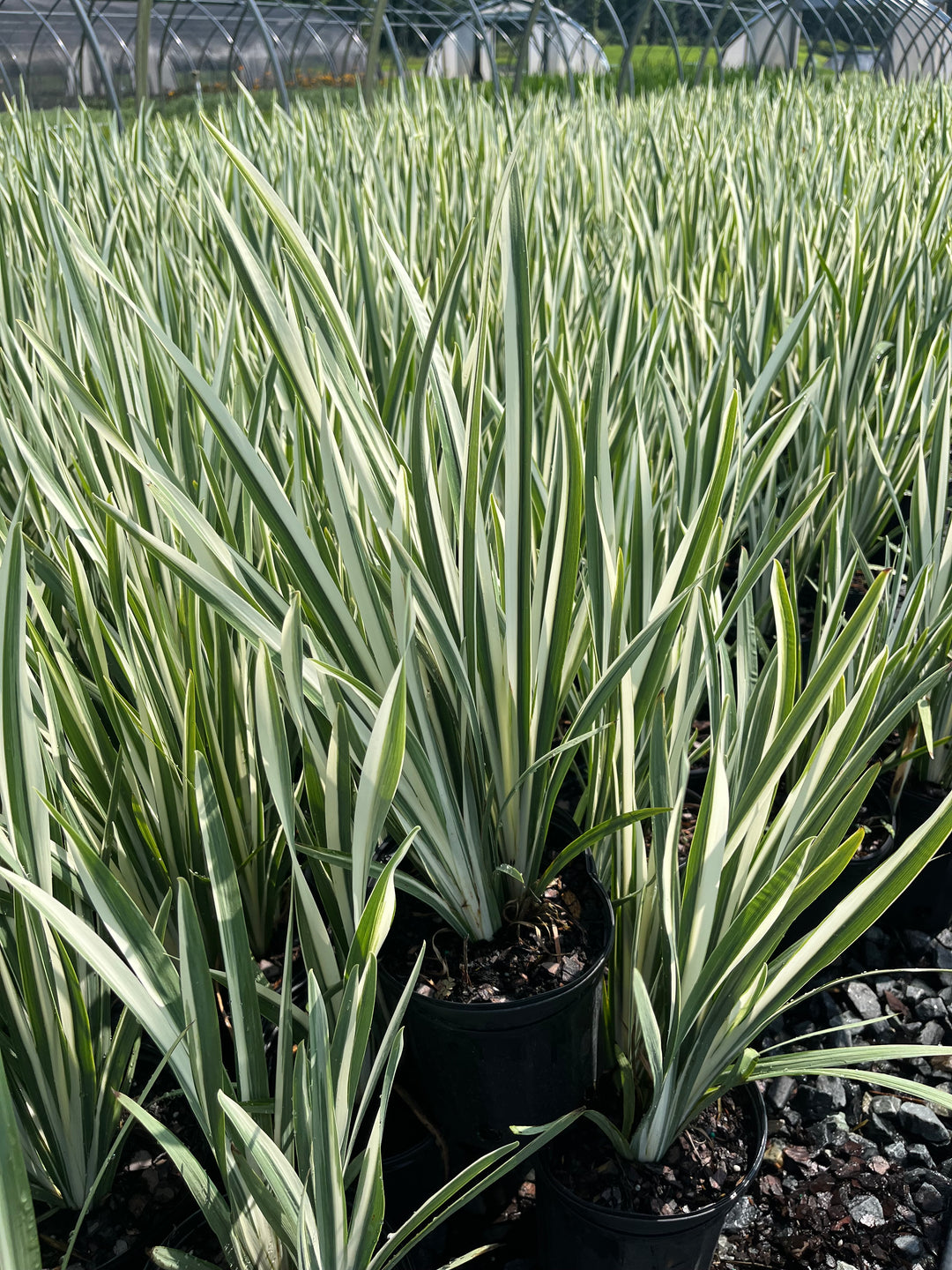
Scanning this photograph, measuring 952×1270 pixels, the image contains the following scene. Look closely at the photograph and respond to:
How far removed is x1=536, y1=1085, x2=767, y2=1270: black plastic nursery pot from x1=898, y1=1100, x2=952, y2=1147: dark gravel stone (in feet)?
0.89

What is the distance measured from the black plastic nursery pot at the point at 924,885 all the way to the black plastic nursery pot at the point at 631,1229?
1.45ft

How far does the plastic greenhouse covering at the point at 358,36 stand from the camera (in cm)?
730

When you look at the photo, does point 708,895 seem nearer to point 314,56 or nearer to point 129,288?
point 129,288

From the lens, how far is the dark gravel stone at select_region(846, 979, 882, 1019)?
2.92 feet

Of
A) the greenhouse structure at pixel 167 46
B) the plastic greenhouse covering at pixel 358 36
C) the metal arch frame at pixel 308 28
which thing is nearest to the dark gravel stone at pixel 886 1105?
the plastic greenhouse covering at pixel 358 36

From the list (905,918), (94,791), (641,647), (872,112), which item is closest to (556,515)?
(641,647)

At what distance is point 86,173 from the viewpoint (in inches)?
71.1

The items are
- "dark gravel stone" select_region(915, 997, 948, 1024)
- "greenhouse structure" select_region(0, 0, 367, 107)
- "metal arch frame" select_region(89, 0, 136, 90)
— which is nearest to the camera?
"dark gravel stone" select_region(915, 997, 948, 1024)

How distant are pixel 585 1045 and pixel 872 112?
13.3 feet

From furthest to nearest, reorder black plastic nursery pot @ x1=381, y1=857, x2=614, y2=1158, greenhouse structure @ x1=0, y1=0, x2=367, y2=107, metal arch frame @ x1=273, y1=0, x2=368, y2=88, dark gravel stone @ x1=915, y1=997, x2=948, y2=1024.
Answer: metal arch frame @ x1=273, y1=0, x2=368, y2=88, greenhouse structure @ x1=0, y1=0, x2=367, y2=107, dark gravel stone @ x1=915, y1=997, x2=948, y2=1024, black plastic nursery pot @ x1=381, y1=857, x2=614, y2=1158

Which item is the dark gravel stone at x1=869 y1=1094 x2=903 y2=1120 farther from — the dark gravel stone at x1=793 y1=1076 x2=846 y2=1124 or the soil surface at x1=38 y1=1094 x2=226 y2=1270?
the soil surface at x1=38 y1=1094 x2=226 y2=1270

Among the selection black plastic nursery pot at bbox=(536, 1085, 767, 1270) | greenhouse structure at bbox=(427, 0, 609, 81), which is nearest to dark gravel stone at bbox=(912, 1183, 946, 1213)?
black plastic nursery pot at bbox=(536, 1085, 767, 1270)

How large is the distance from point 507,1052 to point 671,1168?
130mm

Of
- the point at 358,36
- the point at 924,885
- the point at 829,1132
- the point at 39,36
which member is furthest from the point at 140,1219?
the point at 358,36
